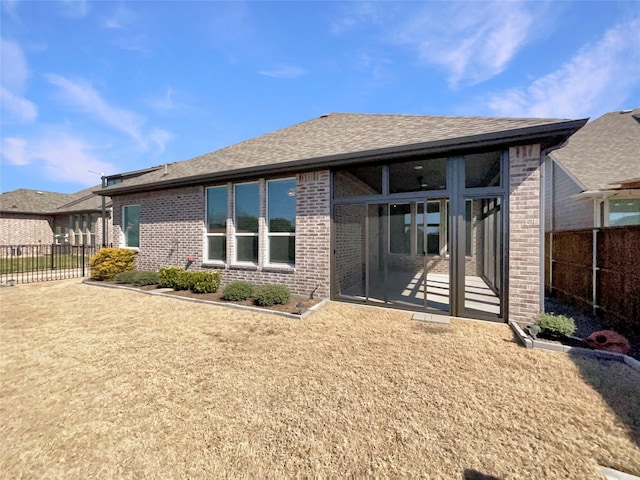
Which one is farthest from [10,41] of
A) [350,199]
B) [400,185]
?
[400,185]

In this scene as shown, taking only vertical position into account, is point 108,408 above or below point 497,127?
below

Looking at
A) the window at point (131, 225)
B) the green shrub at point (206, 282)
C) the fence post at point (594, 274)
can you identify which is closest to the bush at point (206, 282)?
the green shrub at point (206, 282)

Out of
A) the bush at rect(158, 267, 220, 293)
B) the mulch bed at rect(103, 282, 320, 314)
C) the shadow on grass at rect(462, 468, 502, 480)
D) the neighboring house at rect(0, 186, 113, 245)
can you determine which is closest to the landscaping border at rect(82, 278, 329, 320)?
the mulch bed at rect(103, 282, 320, 314)

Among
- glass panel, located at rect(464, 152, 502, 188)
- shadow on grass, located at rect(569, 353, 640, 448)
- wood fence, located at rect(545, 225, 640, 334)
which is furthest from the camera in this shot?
glass panel, located at rect(464, 152, 502, 188)

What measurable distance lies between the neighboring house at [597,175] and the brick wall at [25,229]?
104ft

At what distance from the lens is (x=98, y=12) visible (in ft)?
21.2

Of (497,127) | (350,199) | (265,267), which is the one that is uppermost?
(497,127)

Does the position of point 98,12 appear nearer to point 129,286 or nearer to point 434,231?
point 129,286

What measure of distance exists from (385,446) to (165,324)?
453 centimetres

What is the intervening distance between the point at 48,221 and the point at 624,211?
33.5 metres

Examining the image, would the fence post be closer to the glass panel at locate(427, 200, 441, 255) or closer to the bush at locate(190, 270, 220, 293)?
the glass panel at locate(427, 200, 441, 255)

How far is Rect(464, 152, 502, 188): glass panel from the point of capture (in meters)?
5.07

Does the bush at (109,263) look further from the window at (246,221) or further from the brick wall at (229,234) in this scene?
the window at (246,221)

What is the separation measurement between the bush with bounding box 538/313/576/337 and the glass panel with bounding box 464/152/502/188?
2.61 meters
